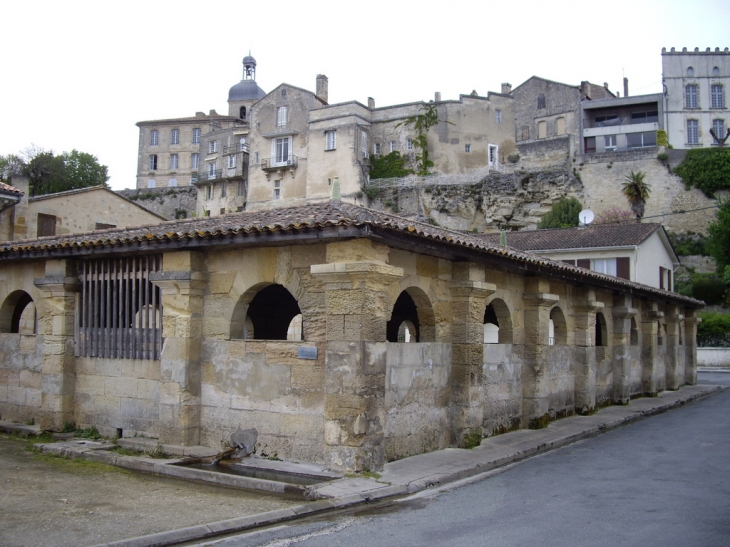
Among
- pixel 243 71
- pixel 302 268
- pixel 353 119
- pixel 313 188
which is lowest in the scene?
pixel 302 268

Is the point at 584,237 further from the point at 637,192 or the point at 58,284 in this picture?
the point at 58,284

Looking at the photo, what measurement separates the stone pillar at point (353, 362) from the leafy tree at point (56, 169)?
45392mm

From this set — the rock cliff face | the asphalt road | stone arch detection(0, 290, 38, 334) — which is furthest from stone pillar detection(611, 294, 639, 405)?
the rock cliff face

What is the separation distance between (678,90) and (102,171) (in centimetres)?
4694

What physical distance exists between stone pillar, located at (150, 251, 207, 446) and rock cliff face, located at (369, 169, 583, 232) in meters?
41.4

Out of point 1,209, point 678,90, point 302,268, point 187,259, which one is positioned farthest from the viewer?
point 678,90

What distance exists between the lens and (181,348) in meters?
11.2

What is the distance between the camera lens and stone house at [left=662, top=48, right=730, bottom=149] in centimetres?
5450

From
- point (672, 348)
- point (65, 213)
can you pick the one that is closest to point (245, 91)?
point (65, 213)

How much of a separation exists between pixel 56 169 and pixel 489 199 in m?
33.3

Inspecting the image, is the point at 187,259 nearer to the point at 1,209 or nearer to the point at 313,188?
the point at 1,209

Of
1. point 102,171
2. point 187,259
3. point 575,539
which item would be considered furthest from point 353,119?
point 575,539

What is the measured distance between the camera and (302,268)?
10273mm

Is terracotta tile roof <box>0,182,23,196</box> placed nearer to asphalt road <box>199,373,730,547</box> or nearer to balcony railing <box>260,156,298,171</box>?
asphalt road <box>199,373,730,547</box>
